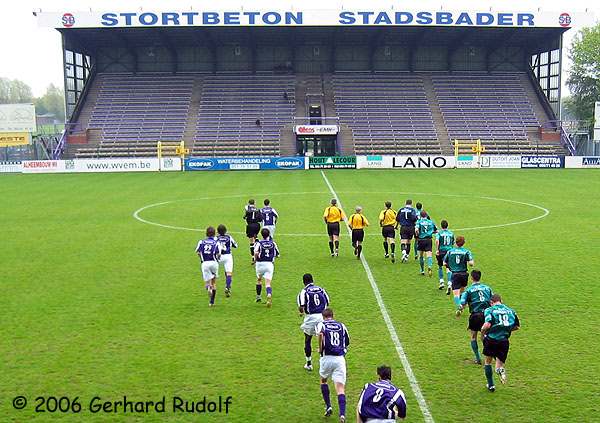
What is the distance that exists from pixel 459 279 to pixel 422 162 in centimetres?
4691

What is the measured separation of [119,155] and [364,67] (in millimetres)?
32856

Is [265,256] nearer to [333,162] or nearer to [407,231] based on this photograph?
[407,231]

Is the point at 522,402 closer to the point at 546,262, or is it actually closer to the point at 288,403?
the point at 288,403

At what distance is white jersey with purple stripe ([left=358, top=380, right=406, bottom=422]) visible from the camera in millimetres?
7406

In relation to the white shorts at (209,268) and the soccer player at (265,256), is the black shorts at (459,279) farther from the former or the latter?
the white shorts at (209,268)

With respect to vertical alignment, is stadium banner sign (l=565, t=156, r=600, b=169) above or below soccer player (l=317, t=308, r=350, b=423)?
above

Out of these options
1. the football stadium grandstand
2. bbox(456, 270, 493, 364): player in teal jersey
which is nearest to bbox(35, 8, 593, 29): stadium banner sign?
the football stadium grandstand

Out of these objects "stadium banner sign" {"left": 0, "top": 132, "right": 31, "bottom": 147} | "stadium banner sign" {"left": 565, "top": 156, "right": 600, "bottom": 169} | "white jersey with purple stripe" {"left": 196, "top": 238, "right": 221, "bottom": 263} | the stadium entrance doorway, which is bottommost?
"white jersey with purple stripe" {"left": 196, "top": 238, "right": 221, "bottom": 263}

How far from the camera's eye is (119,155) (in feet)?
216

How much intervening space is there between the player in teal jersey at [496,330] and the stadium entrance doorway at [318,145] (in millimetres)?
60755

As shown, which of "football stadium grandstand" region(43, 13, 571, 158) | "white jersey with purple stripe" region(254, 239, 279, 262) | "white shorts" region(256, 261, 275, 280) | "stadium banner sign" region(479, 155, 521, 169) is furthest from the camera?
"football stadium grandstand" region(43, 13, 571, 158)

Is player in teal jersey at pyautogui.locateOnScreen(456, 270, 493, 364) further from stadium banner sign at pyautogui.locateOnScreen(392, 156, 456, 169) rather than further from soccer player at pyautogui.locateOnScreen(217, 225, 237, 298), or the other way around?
stadium banner sign at pyautogui.locateOnScreen(392, 156, 456, 169)

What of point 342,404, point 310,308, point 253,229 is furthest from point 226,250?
point 342,404

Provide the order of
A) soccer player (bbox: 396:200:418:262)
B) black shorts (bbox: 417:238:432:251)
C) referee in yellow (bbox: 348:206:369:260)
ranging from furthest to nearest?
referee in yellow (bbox: 348:206:369:260) < soccer player (bbox: 396:200:418:262) < black shorts (bbox: 417:238:432:251)
